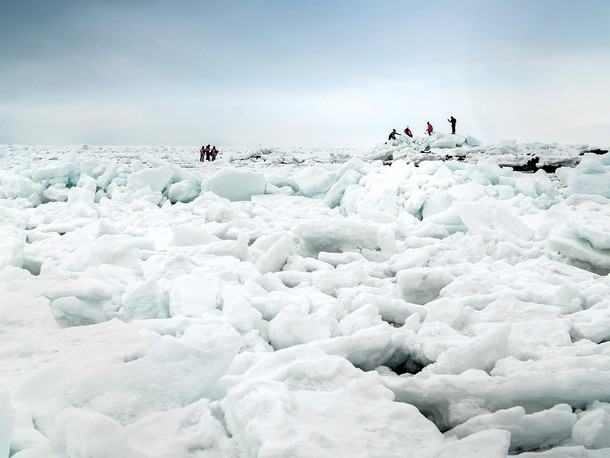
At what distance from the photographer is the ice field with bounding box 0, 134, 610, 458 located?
1584 mm

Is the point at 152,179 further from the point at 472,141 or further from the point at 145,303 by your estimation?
A: the point at 472,141

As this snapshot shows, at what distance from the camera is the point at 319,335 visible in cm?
241

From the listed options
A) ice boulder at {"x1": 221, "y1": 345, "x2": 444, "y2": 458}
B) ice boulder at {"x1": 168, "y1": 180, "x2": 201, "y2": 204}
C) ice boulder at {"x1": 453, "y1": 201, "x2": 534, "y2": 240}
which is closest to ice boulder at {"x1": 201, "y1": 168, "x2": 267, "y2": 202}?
ice boulder at {"x1": 168, "y1": 180, "x2": 201, "y2": 204}

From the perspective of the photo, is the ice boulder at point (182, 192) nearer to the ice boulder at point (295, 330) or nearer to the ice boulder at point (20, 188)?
the ice boulder at point (20, 188)

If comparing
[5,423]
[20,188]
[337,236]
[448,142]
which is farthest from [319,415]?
[448,142]

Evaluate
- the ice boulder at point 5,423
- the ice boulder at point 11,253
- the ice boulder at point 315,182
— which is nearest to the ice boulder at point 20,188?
the ice boulder at point 11,253

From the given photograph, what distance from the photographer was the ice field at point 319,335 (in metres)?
1.58

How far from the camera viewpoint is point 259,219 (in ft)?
18.1

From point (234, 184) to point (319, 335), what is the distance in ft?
15.8

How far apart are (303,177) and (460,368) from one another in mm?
5506

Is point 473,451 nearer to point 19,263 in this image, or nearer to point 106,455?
point 106,455

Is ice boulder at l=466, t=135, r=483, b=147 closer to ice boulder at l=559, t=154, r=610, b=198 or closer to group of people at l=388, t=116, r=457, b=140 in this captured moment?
group of people at l=388, t=116, r=457, b=140

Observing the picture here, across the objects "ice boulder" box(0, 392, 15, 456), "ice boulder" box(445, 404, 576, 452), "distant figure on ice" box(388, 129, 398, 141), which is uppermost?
"distant figure on ice" box(388, 129, 398, 141)

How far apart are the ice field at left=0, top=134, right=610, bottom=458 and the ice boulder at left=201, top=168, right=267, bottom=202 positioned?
1347 millimetres
